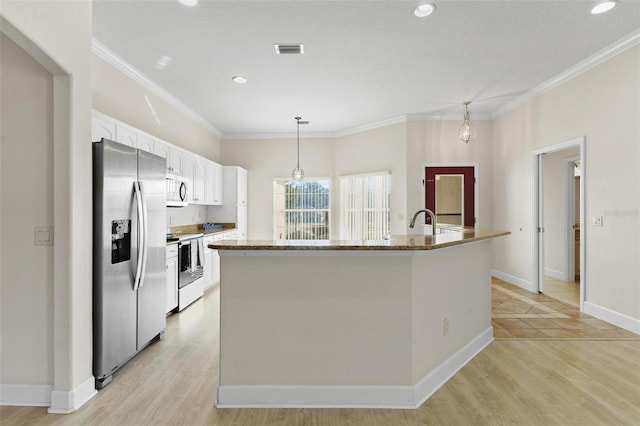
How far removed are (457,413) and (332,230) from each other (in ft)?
17.8

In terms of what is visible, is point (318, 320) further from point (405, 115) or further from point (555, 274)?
point (555, 274)

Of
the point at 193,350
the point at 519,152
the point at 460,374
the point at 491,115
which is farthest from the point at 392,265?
the point at 491,115

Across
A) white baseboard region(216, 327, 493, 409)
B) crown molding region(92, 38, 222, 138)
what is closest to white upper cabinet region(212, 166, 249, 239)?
crown molding region(92, 38, 222, 138)

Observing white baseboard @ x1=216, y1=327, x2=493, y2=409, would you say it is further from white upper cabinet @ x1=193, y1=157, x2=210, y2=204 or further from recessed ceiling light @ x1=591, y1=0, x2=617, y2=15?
white upper cabinet @ x1=193, y1=157, x2=210, y2=204

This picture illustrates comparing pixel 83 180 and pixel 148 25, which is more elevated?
pixel 148 25

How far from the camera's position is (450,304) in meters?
2.71

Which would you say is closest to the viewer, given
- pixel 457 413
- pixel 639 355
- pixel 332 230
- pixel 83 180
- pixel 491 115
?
pixel 457 413

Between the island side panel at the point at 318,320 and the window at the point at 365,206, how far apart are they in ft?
15.0

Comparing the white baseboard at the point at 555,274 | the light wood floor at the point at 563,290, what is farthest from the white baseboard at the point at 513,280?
the white baseboard at the point at 555,274

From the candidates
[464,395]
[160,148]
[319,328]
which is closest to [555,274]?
[464,395]

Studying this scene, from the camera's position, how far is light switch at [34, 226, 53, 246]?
2303 mm

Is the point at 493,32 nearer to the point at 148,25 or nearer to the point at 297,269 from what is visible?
the point at 297,269

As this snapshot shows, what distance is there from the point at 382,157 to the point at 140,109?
4.14m

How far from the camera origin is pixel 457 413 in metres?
2.19
